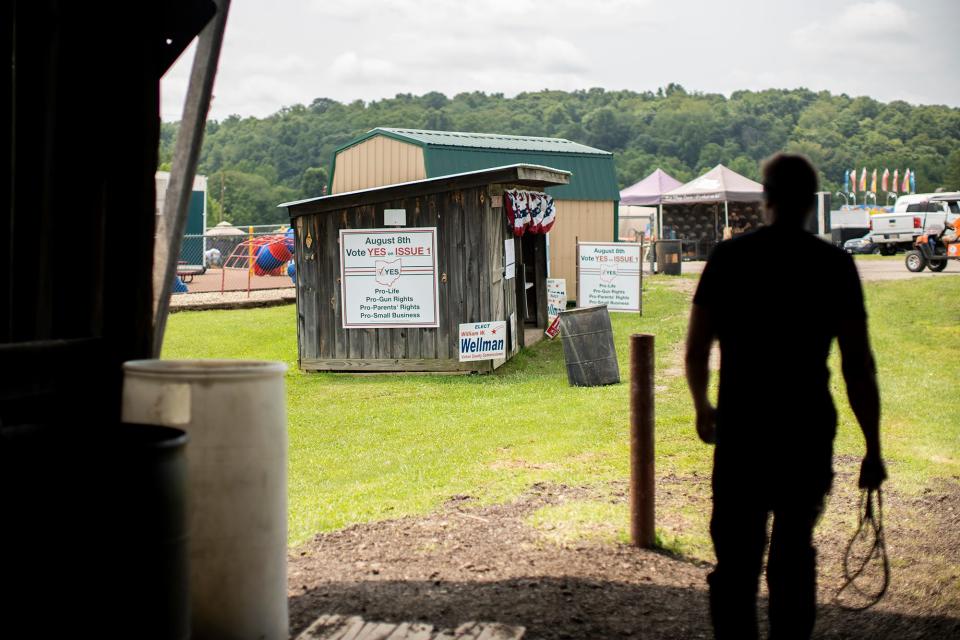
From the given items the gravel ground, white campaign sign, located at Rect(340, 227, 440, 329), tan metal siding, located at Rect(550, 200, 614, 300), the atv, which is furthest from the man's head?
the atv

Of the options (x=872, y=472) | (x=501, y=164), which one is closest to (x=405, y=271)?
(x=501, y=164)

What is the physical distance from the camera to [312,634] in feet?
15.4

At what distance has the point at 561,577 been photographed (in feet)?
19.0

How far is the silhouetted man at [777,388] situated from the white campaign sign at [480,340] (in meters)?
11.1

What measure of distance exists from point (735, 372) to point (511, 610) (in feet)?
6.23

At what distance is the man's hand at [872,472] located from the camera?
4109mm

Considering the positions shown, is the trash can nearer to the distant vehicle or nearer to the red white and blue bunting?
the distant vehicle

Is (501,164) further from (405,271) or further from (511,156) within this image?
(405,271)

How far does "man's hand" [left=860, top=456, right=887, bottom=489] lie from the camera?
162 inches

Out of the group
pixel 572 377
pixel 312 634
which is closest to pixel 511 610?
pixel 312 634

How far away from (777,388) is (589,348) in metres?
9.81

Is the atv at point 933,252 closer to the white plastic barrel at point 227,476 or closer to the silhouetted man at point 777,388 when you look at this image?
the silhouetted man at point 777,388

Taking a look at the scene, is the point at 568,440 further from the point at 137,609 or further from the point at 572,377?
the point at 137,609

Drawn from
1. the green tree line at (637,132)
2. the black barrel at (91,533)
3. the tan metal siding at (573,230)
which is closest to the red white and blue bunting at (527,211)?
the tan metal siding at (573,230)
